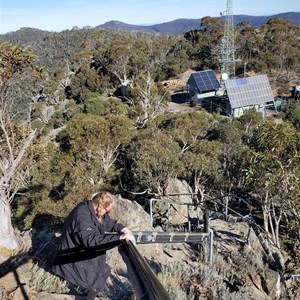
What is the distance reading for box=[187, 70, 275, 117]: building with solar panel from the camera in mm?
34312

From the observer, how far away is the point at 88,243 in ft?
10.9

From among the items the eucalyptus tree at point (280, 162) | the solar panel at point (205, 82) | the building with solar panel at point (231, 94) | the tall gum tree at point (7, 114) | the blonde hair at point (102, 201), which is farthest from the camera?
the solar panel at point (205, 82)

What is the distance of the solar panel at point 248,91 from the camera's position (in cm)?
3434

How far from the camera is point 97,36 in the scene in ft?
229

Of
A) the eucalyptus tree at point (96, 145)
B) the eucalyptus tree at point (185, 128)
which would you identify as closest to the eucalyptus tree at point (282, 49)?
the eucalyptus tree at point (185, 128)

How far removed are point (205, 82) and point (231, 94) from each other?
4.81 metres

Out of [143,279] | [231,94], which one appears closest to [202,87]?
[231,94]

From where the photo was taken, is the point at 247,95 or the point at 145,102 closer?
the point at 145,102

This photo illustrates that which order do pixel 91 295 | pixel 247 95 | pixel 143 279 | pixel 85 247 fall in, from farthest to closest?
1. pixel 247 95
2. pixel 91 295
3. pixel 85 247
4. pixel 143 279

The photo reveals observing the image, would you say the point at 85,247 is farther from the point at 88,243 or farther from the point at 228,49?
the point at 228,49

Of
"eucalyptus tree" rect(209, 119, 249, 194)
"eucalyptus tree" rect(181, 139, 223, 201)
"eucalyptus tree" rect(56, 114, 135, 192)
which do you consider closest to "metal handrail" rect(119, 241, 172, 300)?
"eucalyptus tree" rect(181, 139, 223, 201)

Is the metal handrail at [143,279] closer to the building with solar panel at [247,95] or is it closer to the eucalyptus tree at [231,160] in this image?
the eucalyptus tree at [231,160]

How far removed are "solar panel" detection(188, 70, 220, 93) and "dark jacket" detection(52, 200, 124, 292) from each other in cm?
3464

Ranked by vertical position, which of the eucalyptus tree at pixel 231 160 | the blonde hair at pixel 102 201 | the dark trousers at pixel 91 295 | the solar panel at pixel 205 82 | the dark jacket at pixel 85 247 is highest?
the blonde hair at pixel 102 201
